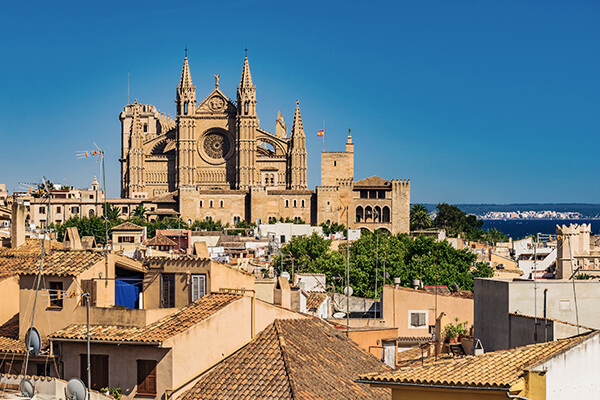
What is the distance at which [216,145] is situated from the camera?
12094 centimetres

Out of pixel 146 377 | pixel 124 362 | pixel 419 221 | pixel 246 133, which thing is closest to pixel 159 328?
pixel 124 362

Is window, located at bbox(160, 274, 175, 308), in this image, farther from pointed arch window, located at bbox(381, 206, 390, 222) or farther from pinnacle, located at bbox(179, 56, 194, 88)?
pinnacle, located at bbox(179, 56, 194, 88)

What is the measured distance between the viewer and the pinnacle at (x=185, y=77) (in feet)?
395

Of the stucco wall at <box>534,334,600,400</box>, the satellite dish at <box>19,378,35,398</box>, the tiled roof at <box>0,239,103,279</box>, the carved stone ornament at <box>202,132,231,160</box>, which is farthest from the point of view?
the carved stone ornament at <box>202,132,231,160</box>

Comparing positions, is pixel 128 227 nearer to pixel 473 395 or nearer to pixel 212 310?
pixel 212 310

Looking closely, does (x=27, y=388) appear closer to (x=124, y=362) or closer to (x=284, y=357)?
(x=124, y=362)

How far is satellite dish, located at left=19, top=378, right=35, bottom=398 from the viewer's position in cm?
1241

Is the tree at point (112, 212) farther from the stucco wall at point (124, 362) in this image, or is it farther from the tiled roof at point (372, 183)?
the stucco wall at point (124, 362)

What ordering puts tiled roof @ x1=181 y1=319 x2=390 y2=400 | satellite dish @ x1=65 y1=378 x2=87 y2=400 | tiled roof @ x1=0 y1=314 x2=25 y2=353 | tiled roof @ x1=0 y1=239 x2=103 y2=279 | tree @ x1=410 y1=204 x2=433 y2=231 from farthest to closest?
tree @ x1=410 y1=204 x2=433 y2=231 < tiled roof @ x1=0 y1=239 x2=103 y2=279 < tiled roof @ x1=0 y1=314 x2=25 y2=353 < tiled roof @ x1=181 y1=319 x2=390 y2=400 < satellite dish @ x1=65 y1=378 x2=87 y2=400

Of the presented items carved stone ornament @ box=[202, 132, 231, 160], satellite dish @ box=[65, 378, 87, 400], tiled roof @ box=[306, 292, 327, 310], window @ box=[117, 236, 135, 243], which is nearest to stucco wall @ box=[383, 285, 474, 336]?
tiled roof @ box=[306, 292, 327, 310]

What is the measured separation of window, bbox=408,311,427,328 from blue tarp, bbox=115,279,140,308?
28.5 feet

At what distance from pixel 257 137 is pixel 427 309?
97841 millimetres

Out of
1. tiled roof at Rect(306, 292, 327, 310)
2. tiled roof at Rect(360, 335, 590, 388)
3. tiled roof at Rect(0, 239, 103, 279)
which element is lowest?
tiled roof at Rect(306, 292, 327, 310)

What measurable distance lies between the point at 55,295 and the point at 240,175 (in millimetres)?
102577
